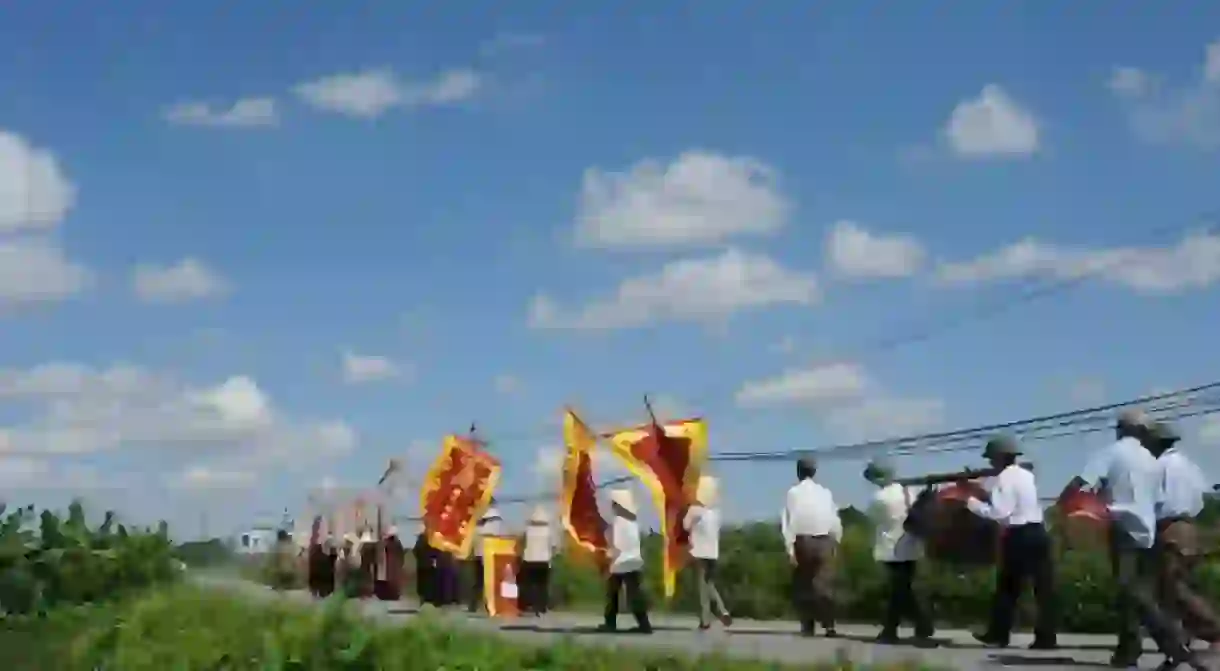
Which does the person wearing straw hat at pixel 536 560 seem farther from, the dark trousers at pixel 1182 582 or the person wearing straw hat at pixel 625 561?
the dark trousers at pixel 1182 582

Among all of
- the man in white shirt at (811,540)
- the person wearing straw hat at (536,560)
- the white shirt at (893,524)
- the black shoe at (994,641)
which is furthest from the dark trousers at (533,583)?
the black shoe at (994,641)

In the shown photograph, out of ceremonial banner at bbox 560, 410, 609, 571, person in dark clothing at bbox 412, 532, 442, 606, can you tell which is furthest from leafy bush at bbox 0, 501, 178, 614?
ceremonial banner at bbox 560, 410, 609, 571

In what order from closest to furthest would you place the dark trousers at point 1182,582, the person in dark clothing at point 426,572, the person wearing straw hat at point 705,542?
the dark trousers at point 1182,582 → the person wearing straw hat at point 705,542 → the person in dark clothing at point 426,572

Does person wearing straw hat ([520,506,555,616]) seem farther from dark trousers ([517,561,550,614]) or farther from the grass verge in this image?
the grass verge

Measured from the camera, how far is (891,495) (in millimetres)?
16672

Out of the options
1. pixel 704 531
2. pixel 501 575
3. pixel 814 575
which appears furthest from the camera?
pixel 501 575

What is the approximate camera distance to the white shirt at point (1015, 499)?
14.3 m

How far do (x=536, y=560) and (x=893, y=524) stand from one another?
9850 millimetres

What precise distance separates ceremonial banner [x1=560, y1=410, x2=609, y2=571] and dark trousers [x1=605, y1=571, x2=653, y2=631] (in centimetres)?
101

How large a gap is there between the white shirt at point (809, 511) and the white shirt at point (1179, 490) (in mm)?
5329

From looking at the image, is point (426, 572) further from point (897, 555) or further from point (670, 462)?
point (897, 555)

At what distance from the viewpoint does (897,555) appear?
53.4ft

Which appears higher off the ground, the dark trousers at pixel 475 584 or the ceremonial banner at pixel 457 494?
the ceremonial banner at pixel 457 494

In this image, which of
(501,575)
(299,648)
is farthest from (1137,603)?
(501,575)
